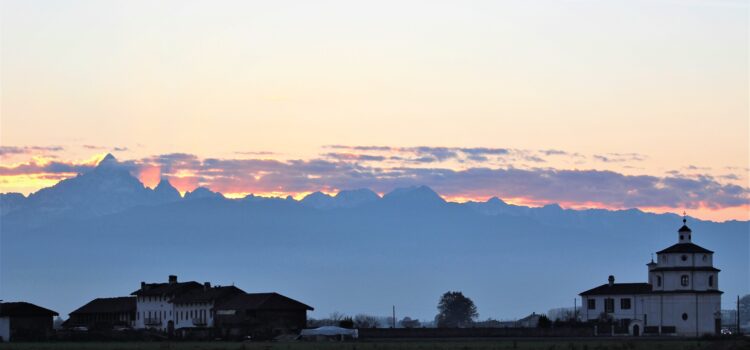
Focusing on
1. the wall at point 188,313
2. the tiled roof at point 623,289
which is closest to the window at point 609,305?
the tiled roof at point 623,289

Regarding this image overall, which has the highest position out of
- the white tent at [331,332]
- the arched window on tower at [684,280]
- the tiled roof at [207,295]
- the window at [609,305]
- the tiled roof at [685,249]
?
the tiled roof at [685,249]

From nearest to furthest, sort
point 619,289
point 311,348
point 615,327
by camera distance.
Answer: point 311,348 → point 615,327 → point 619,289

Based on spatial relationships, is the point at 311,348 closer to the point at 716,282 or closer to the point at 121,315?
the point at 716,282

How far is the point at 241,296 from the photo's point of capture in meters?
156

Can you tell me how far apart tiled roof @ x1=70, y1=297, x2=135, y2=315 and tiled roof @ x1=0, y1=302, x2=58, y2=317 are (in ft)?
62.0

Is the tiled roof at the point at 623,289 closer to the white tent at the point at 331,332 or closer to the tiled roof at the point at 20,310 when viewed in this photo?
the white tent at the point at 331,332

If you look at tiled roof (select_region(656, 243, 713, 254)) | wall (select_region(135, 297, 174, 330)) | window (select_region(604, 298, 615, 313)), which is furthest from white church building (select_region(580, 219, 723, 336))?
wall (select_region(135, 297, 174, 330))

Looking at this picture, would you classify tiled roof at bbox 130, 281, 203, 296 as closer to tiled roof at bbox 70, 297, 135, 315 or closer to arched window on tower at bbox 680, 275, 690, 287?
tiled roof at bbox 70, 297, 135, 315

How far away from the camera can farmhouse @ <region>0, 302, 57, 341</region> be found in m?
140

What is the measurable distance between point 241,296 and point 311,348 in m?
59.5

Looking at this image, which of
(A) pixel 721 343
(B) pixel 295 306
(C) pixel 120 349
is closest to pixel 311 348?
(C) pixel 120 349

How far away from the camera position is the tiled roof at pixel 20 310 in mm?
148000

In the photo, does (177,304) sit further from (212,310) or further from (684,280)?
(684,280)

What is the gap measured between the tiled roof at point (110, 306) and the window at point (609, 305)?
52.9 meters
